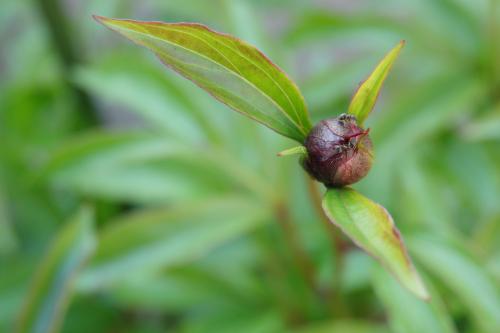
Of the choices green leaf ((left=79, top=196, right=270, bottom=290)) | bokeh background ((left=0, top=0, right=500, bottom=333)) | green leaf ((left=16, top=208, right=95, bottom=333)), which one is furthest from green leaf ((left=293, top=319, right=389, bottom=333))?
green leaf ((left=16, top=208, right=95, bottom=333))

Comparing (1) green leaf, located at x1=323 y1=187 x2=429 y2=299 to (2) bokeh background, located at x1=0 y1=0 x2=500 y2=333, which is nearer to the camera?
(1) green leaf, located at x1=323 y1=187 x2=429 y2=299

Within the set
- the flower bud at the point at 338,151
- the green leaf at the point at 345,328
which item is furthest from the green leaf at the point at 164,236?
the flower bud at the point at 338,151

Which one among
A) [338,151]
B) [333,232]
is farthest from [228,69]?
[333,232]

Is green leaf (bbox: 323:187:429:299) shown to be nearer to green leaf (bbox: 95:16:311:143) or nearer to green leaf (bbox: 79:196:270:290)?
green leaf (bbox: 95:16:311:143)

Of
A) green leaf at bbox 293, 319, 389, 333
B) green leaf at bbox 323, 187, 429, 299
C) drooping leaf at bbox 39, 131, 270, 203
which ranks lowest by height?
green leaf at bbox 323, 187, 429, 299

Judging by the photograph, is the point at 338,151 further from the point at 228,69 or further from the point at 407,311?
the point at 407,311

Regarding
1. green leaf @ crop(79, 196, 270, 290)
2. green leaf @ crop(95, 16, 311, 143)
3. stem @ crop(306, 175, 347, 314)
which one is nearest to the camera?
green leaf @ crop(95, 16, 311, 143)
